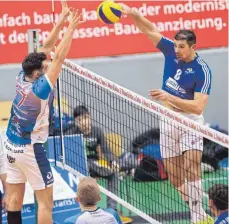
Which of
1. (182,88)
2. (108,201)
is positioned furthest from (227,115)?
(182,88)

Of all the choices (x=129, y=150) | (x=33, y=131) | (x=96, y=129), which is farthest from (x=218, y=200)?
(x=129, y=150)

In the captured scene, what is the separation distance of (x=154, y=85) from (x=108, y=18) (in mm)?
5295

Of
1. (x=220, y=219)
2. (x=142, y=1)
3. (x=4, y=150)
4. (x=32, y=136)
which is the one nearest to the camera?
(x=220, y=219)

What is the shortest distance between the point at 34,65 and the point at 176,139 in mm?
2001

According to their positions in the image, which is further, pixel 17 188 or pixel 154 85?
pixel 154 85

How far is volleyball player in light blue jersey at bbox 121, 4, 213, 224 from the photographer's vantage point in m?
10.2

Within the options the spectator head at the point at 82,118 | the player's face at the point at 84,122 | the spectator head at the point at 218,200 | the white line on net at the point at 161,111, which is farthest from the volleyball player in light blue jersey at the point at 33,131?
the spectator head at the point at 82,118

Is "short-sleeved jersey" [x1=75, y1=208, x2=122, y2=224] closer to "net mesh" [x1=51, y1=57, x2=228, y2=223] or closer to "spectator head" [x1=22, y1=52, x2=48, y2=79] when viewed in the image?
"net mesh" [x1=51, y1=57, x2=228, y2=223]

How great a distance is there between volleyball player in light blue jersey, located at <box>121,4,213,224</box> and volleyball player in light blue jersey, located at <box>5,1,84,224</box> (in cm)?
150

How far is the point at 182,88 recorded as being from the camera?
34.0 ft

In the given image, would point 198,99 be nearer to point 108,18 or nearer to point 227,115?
point 108,18

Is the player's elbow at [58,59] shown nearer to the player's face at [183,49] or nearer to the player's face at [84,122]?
the player's face at [183,49]

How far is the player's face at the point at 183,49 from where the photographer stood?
10.3 meters

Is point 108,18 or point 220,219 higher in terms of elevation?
point 108,18
